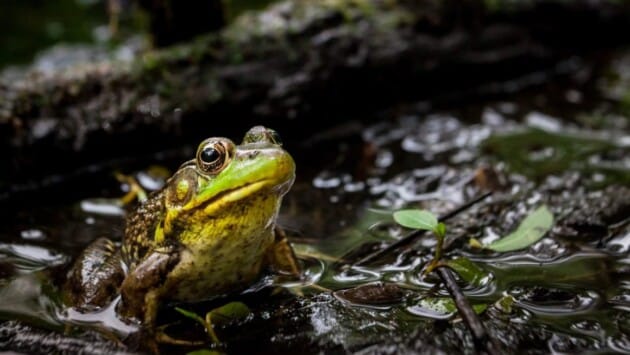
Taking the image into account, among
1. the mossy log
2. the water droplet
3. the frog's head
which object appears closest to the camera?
the frog's head

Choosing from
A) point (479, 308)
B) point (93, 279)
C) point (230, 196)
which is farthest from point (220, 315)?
point (479, 308)

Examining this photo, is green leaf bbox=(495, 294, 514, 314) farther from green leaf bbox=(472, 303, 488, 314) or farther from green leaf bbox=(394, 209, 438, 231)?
green leaf bbox=(394, 209, 438, 231)

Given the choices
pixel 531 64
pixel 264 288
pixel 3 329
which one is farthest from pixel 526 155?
pixel 3 329

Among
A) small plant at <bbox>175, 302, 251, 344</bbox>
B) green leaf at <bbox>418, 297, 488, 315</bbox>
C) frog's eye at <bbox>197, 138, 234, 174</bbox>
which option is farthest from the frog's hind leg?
green leaf at <bbox>418, 297, 488, 315</bbox>

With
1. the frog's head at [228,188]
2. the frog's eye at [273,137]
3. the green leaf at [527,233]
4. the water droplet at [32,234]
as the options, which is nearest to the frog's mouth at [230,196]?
the frog's head at [228,188]

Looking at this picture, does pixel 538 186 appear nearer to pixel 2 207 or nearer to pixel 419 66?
pixel 419 66

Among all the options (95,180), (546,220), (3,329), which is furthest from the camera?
(95,180)

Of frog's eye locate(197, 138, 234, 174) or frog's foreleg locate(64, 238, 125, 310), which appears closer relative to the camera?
frog's eye locate(197, 138, 234, 174)
